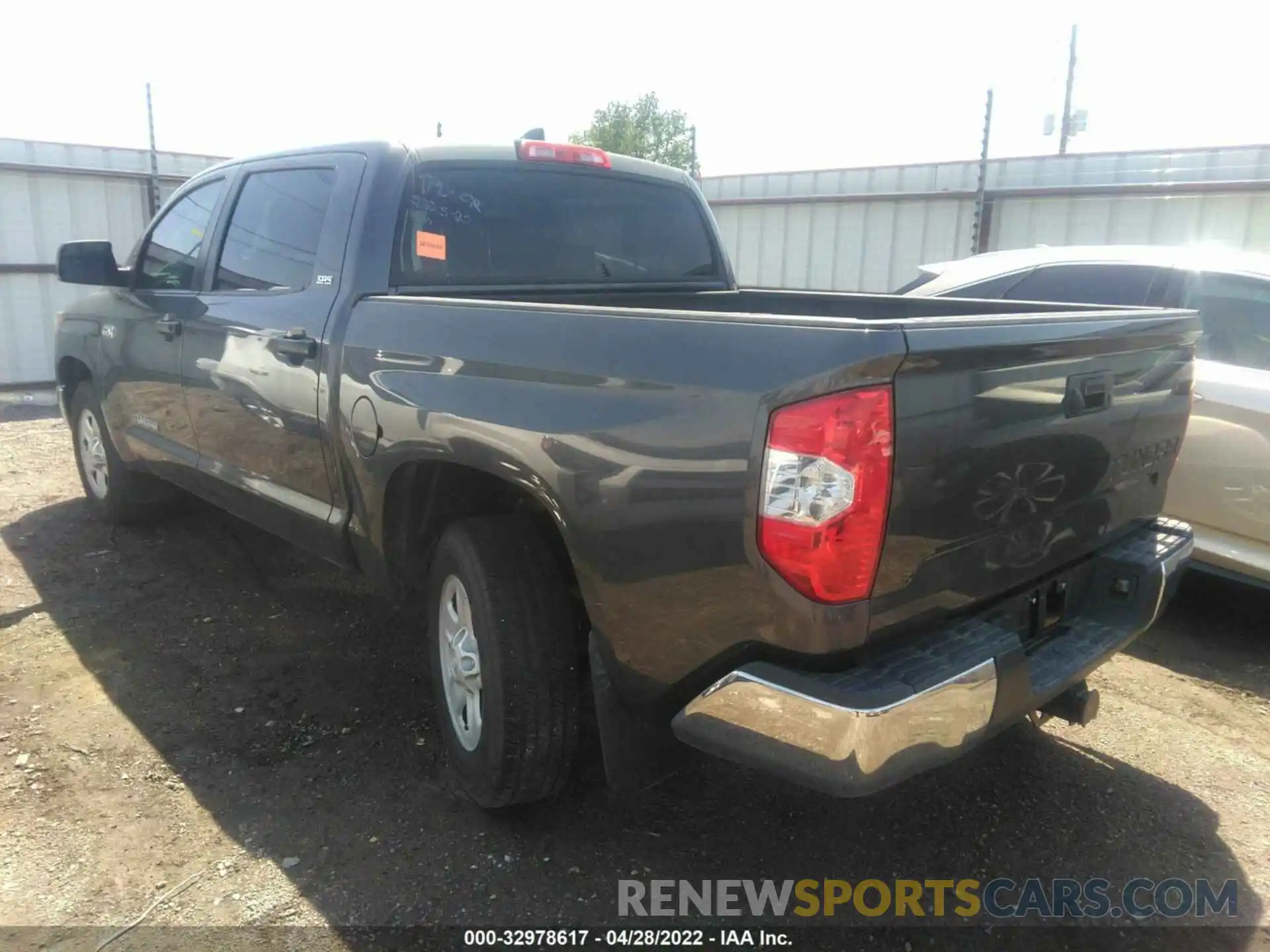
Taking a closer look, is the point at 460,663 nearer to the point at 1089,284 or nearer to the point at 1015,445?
the point at 1015,445

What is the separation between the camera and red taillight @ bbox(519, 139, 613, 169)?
3.61 meters

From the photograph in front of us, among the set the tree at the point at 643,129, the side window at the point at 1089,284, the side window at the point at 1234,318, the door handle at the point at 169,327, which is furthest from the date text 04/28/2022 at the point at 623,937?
the tree at the point at 643,129

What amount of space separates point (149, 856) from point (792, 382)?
7.20ft

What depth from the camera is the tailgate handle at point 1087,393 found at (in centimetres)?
230

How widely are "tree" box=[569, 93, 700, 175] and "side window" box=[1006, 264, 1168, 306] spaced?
112ft

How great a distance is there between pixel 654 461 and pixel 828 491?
0.40 m

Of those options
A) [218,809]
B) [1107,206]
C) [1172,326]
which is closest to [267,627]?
[218,809]

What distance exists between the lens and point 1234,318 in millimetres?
4434

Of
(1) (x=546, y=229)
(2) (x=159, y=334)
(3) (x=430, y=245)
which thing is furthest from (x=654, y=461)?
(2) (x=159, y=334)

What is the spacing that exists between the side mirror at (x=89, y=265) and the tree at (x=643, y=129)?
1364 inches

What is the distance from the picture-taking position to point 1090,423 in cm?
241

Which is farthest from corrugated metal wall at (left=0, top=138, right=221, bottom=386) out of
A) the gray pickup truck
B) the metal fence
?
the gray pickup truck

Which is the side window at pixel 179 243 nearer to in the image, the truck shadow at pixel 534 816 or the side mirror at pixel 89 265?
the side mirror at pixel 89 265

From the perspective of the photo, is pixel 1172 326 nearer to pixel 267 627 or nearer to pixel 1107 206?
pixel 267 627
